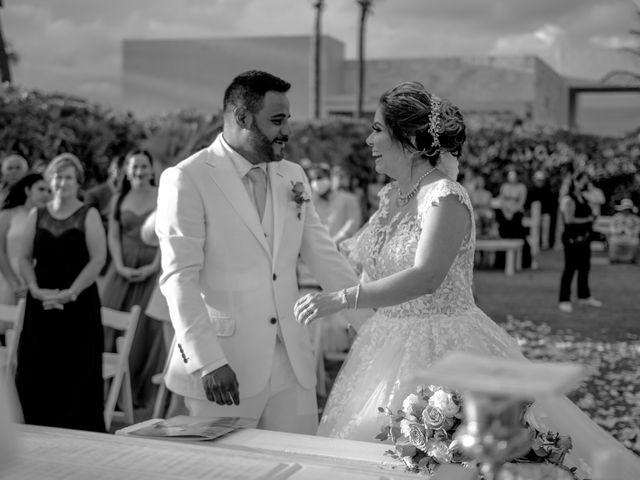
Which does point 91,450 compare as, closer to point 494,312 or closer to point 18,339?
point 18,339

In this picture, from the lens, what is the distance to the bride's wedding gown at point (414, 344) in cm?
316

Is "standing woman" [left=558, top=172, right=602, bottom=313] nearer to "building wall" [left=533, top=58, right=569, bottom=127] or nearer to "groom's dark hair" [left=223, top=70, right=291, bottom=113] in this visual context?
"groom's dark hair" [left=223, top=70, right=291, bottom=113]

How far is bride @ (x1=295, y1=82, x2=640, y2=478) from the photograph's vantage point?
9.89ft

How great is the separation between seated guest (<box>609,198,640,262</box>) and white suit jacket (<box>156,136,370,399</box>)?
697 inches

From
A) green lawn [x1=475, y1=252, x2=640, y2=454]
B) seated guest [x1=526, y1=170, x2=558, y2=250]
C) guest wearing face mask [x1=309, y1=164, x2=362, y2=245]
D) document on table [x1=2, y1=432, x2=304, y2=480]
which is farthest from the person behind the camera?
seated guest [x1=526, y1=170, x2=558, y2=250]

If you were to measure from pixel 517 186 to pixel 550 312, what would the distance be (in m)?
5.96

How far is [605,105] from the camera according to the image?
6003 cm

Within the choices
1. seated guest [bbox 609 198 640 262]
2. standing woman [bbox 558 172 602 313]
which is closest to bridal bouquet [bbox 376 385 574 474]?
standing woman [bbox 558 172 602 313]

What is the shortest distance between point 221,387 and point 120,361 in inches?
94.5

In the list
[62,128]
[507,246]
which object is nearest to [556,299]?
[507,246]

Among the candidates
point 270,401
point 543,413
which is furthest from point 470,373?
point 270,401

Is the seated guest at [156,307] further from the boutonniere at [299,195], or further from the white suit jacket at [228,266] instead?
the boutonniere at [299,195]

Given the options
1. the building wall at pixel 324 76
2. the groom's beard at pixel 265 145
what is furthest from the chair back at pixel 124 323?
the building wall at pixel 324 76

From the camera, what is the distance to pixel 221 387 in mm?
3213
